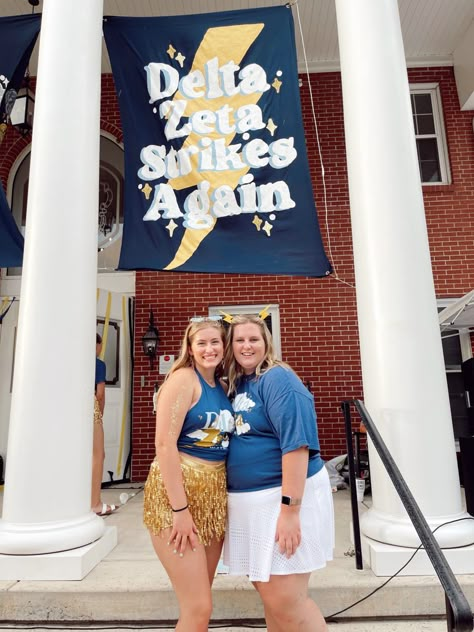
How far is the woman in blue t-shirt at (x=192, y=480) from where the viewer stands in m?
1.90

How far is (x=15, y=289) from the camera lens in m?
7.36

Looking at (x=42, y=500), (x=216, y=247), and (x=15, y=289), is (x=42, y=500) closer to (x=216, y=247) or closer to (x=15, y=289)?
(x=216, y=247)

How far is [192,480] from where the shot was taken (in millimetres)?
1997

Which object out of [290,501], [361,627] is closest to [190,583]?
[290,501]

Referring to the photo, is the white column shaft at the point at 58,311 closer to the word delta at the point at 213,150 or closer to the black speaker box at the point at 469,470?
the word delta at the point at 213,150

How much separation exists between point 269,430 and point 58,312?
199 centimetres

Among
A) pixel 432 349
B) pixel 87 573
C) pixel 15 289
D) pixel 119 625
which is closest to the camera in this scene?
pixel 119 625

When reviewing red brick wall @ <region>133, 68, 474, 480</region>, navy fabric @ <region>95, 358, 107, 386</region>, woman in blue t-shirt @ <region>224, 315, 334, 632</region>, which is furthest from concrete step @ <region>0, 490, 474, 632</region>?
red brick wall @ <region>133, 68, 474, 480</region>

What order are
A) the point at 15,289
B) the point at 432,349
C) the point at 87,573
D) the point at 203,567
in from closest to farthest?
the point at 203,567
the point at 87,573
the point at 432,349
the point at 15,289

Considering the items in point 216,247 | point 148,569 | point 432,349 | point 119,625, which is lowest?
point 119,625

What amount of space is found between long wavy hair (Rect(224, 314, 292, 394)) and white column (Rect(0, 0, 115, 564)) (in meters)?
1.52

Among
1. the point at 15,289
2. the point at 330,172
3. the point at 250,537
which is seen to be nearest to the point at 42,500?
the point at 250,537

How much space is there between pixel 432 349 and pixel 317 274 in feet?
3.60

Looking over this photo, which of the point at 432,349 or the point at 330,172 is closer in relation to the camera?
the point at 432,349
